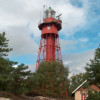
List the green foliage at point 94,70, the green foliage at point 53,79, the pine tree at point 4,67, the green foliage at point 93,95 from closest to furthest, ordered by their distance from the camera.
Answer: the green foliage at point 93,95 → the green foliage at point 94,70 → the pine tree at point 4,67 → the green foliage at point 53,79

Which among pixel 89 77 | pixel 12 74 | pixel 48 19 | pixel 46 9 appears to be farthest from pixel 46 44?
pixel 89 77

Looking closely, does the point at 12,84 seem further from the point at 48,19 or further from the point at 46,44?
the point at 48,19

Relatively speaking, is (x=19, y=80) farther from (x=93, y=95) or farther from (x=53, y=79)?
(x=93, y=95)

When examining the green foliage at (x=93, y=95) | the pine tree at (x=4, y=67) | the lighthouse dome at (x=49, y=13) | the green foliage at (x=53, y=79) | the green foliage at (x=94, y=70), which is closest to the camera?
the green foliage at (x=93, y=95)

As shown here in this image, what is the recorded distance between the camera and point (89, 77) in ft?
53.4

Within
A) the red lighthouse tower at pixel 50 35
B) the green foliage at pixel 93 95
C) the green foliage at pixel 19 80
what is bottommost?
the green foliage at pixel 93 95

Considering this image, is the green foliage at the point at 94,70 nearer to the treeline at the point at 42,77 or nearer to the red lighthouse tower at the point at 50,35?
the treeline at the point at 42,77

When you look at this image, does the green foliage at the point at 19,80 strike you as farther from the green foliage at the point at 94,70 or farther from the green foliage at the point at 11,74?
the green foliage at the point at 94,70

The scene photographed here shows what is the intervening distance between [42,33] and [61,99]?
44.5 ft

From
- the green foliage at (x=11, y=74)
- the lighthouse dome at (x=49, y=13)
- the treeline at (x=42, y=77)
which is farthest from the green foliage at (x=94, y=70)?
the lighthouse dome at (x=49, y=13)

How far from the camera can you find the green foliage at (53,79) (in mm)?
29656

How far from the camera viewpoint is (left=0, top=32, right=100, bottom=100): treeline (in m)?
16.2

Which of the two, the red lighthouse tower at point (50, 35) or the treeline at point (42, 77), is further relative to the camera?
the red lighthouse tower at point (50, 35)

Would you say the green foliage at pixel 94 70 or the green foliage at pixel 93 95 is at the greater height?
the green foliage at pixel 94 70
